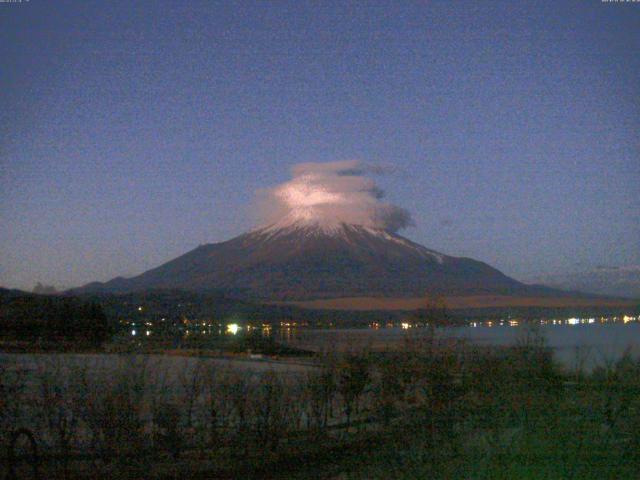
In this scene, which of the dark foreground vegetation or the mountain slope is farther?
the mountain slope

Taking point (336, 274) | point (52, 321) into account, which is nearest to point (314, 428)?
point (52, 321)

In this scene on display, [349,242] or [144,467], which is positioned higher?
[349,242]

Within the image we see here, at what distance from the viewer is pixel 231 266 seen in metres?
133

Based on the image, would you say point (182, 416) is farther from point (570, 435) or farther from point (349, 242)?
point (349, 242)

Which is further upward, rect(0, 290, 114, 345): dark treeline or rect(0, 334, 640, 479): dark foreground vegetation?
rect(0, 290, 114, 345): dark treeline

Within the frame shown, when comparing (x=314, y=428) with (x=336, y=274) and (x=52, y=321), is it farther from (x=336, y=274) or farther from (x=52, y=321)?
(x=336, y=274)

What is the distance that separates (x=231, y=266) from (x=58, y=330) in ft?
286

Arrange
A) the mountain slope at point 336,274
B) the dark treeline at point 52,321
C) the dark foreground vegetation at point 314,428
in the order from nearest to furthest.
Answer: the dark foreground vegetation at point 314,428
the dark treeline at point 52,321
the mountain slope at point 336,274

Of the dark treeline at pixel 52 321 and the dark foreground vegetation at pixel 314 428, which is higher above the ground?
the dark treeline at pixel 52 321

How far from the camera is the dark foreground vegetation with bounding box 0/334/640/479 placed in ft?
34.0

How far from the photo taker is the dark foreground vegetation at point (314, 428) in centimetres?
1037

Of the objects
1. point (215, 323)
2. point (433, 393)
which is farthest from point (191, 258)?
point (433, 393)

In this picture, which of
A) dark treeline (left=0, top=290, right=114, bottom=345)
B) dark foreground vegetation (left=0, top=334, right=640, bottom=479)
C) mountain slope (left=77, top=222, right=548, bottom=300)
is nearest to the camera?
dark foreground vegetation (left=0, top=334, right=640, bottom=479)

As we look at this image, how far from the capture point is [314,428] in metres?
16.9
